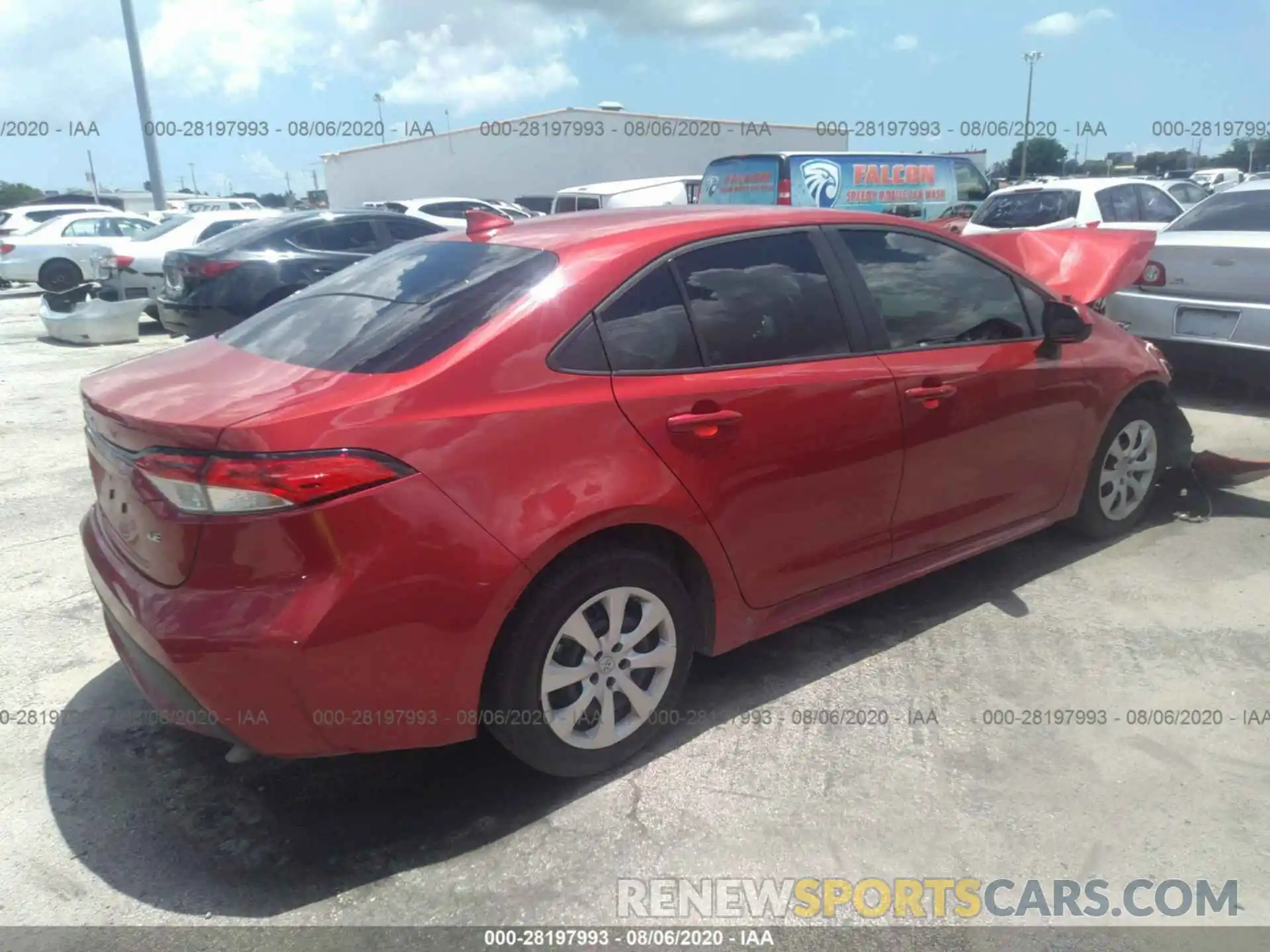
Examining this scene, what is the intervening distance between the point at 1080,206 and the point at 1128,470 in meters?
7.46

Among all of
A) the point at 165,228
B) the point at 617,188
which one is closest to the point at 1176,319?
the point at 165,228

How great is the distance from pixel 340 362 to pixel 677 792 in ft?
5.15

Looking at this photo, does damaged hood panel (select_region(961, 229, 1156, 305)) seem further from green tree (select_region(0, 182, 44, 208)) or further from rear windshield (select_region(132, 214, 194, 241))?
green tree (select_region(0, 182, 44, 208))

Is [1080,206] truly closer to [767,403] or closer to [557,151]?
[767,403]

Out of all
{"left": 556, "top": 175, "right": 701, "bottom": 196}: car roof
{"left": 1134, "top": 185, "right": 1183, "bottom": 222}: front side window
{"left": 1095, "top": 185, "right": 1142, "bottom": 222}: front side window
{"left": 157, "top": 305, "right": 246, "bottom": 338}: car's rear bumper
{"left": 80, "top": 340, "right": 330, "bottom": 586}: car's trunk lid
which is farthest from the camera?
{"left": 556, "top": 175, "right": 701, "bottom": 196}: car roof

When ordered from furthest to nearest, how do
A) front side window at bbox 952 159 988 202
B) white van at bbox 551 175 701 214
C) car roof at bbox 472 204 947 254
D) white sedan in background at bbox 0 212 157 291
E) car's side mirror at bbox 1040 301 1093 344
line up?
white van at bbox 551 175 701 214
white sedan in background at bbox 0 212 157 291
front side window at bbox 952 159 988 202
car's side mirror at bbox 1040 301 1093 344
car roof at bbox 472 204 947 254

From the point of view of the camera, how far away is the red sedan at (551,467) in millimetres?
2385

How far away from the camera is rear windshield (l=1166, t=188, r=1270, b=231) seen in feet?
23.0

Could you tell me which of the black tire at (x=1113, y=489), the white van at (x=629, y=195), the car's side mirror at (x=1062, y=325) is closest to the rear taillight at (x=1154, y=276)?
the black tire at (x=1113, y=489)

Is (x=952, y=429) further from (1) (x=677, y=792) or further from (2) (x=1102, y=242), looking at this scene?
(2) (x=1102, y=242)

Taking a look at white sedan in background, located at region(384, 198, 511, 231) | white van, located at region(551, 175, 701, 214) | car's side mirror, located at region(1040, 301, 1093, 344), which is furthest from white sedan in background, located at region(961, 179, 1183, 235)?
white sedan in background, located at region(384, 198, 511, 231)

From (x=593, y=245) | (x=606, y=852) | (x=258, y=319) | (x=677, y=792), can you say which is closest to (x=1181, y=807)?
(x=677, y=792)

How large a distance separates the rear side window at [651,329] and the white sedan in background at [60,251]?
1577 centimetres

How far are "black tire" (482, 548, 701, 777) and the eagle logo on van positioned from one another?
36.1 ft
